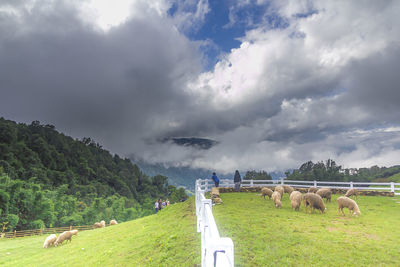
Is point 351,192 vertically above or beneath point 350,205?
above

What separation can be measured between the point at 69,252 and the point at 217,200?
9.21 metres

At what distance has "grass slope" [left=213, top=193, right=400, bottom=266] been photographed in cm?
631

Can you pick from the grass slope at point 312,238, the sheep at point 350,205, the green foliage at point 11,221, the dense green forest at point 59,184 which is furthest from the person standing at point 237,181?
the green foliage at point 11,221

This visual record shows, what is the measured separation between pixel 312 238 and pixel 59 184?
302 feet

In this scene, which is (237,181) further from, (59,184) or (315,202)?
(59,184)

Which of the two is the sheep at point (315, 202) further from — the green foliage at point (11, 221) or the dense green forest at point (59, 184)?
the green foliage at point (11, 221)

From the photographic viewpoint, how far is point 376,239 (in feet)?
27.1

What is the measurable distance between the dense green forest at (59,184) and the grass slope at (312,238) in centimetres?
4643

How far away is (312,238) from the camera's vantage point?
8.03 meters

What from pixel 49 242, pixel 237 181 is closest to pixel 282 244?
pixel 237 181

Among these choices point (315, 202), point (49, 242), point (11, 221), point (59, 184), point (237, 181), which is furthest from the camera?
point (59, 184)

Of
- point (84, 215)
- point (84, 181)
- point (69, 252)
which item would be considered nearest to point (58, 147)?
point (84, 181)

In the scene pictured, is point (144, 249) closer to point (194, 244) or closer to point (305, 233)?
point (194, 244)

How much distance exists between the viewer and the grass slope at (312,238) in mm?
6309
